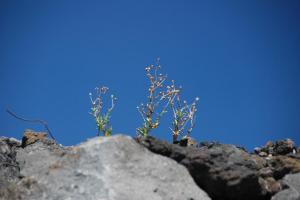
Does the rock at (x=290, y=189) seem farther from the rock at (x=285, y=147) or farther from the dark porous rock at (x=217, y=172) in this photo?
the rock at (x=285, y=147)

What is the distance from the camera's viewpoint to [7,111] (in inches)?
445

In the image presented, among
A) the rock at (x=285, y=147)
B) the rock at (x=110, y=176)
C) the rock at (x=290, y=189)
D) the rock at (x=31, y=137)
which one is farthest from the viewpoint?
the rock at (x=31, y=137)

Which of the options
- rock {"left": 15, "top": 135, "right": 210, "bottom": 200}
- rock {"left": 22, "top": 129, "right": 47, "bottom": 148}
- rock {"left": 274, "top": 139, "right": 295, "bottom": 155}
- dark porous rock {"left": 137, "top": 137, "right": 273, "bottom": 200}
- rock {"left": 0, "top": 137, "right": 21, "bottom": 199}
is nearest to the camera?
rock {"left": 15, "top": 135, "right": 210, "bottom": 200}

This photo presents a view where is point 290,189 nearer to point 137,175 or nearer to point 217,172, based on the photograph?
point 217,172

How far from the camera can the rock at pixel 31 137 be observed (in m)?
12.1

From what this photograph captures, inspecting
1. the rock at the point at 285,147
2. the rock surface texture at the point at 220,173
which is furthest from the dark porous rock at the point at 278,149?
the rock surface texture at the point at 220,173

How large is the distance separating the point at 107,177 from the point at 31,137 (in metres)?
6.82

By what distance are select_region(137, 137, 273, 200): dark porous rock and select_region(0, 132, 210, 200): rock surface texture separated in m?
0.31

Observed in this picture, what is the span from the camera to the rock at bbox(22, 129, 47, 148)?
12.1 metres

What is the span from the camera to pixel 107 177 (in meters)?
6.05

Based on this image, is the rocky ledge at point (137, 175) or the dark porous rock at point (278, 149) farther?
the dark porous rock at point (278, 149)

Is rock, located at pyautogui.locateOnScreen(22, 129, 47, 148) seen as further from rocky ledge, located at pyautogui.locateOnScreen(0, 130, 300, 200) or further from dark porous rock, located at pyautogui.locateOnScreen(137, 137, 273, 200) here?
dark porous rock, located at pyautogui.locateOnScreen(137, 137, 273, 200)

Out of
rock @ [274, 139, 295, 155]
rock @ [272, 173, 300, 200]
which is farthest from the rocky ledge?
rock @ [274, 139, 295, 155]

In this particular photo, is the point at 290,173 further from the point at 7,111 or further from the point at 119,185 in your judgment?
the point at 7,111
